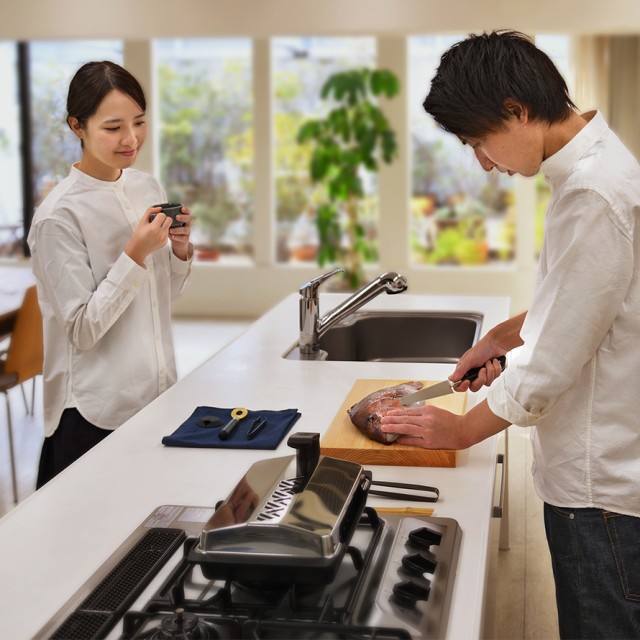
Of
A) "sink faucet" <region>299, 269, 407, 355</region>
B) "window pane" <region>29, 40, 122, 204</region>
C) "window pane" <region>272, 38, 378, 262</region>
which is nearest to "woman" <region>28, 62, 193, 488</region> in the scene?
"sink faucet" <region>299, 269, 407, 355</region>

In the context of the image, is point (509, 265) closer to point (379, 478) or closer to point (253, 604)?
point (379, 478)

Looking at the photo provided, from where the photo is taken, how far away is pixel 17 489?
13.9 ft

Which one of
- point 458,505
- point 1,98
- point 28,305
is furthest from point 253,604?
point 1,98

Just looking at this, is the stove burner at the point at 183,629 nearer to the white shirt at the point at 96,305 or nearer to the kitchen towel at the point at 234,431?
the kitchen towel at the point at 234,431

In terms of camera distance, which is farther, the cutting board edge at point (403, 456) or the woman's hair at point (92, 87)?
the woman's hair at point (92, 87)

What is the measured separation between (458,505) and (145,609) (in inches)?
23.6

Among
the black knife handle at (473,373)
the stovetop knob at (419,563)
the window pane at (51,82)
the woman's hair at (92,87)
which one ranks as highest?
the window pane at (51,82)

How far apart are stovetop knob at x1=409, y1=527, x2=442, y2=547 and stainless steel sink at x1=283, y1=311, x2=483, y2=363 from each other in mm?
1876

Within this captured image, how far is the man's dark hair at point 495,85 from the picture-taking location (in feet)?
4.90

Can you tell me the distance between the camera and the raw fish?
1877 millimetres

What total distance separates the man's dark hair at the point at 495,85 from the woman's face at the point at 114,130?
3.51 feet

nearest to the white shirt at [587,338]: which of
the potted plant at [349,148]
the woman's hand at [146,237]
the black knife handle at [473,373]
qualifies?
the black knife handle at [473,373]

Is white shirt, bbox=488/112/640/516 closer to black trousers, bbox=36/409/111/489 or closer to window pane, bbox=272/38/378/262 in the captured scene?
black trousers, bbox=36/409/111/489

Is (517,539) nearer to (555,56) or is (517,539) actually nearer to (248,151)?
(555,56)
